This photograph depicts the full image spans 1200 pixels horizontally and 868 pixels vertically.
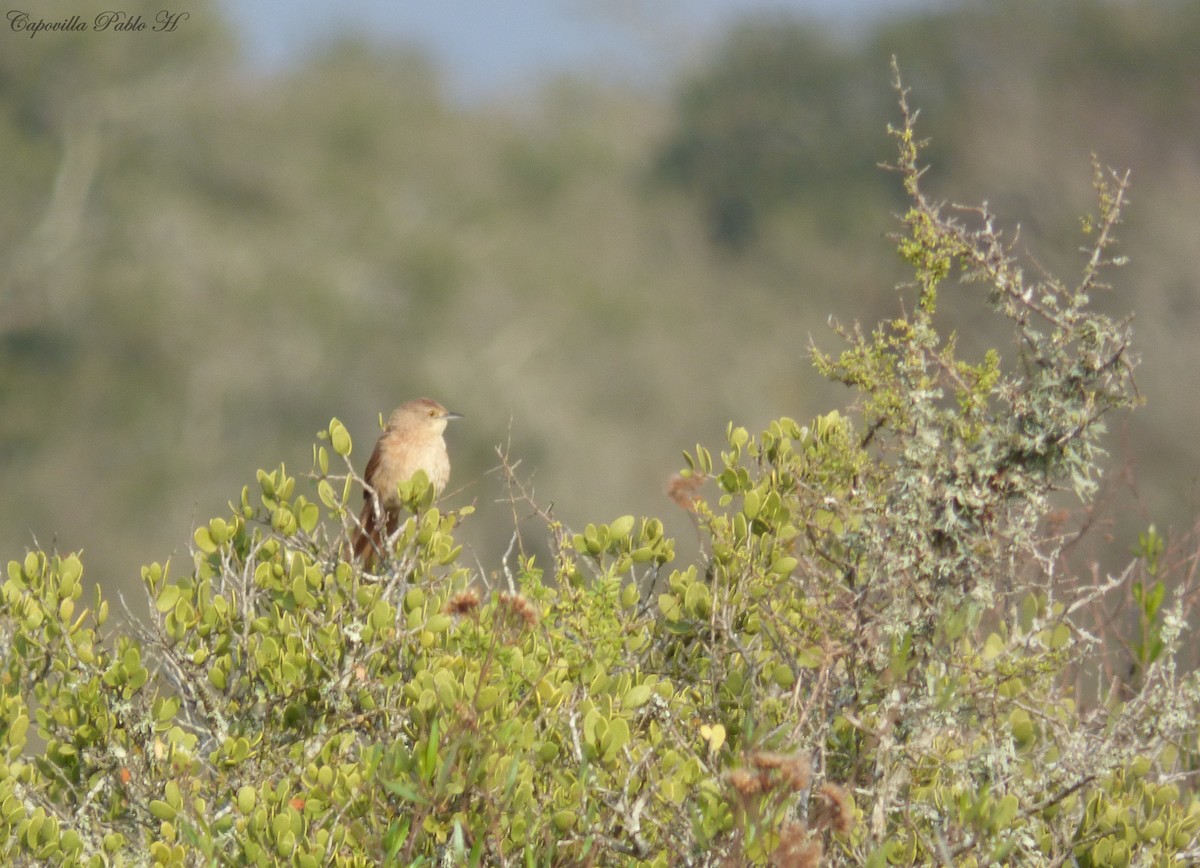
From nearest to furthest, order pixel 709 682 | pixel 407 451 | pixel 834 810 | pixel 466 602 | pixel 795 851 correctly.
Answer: pixel 795 851 < pixel 834 810 < pixel 466 602 < pixel 709 682 < pixel 407 451

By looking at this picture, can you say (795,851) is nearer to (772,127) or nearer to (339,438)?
(339,438)

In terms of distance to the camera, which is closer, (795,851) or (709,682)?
(795,851)

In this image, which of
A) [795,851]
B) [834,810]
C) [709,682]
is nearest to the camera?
[795,851]

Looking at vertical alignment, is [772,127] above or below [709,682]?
above

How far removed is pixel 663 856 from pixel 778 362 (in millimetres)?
26366

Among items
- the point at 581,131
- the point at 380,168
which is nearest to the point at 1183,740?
the point at 380,168

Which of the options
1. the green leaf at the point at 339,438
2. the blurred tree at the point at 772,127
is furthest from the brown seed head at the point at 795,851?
the blurred tree at the point at 772,127

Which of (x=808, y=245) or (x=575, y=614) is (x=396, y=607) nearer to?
(x=575, y=614)

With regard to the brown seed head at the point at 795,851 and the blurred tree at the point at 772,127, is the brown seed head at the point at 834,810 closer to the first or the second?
the brown seed head at the point at 795,851

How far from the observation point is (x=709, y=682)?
142 inches

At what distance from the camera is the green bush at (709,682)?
3115 millimetres

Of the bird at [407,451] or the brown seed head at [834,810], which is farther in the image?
the bird at [407,451]

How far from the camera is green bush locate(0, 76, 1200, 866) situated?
312 cm

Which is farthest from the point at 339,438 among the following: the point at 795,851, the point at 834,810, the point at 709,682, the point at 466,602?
the point at 795,851
